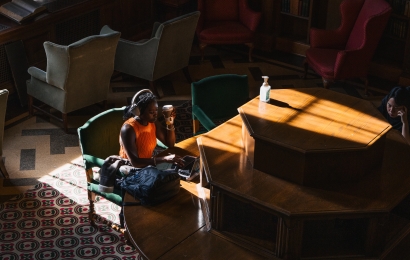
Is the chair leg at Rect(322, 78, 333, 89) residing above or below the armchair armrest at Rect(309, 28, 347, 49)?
below

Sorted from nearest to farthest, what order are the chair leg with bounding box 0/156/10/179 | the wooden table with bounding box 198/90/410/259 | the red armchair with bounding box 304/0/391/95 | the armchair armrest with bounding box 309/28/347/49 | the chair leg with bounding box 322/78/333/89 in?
1. the wooden table with bounding box 198/90/410/259
2. the chair leg with bounding box 0/156/10/179
3. the red armchair with bounding box 304/0/391/95
4. the chair leg with bounding box 322/78/333/89
5. the armchair armrest with bounding box 309/28/347/49

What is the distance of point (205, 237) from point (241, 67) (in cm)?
470

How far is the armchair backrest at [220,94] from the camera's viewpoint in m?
6.01

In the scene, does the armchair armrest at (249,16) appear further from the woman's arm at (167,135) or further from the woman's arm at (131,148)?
the woman's arm at (131,148)

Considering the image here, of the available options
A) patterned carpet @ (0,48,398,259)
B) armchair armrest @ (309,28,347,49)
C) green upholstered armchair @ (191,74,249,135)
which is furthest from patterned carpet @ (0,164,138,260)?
armchair armrest @ (309,28,347,49)

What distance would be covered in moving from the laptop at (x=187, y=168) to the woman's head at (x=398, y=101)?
171cm

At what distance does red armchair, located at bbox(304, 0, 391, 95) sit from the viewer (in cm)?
746

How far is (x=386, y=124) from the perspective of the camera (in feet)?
14.9

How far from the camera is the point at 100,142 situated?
17.4 ft

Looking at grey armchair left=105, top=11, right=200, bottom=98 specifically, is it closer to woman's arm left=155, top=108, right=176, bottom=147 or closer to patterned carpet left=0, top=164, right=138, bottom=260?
patterned carpet left=0, top=164, right=138, bottom=260

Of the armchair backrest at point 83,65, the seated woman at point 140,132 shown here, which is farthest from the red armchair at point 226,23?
the seated woman at point 140,132

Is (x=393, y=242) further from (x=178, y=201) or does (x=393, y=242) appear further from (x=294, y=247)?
(x=178, y=201)

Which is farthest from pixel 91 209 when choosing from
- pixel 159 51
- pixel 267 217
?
pixel 159 51

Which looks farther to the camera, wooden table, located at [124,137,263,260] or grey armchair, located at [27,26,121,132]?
grey armchair, located at [27,26,121,132]
